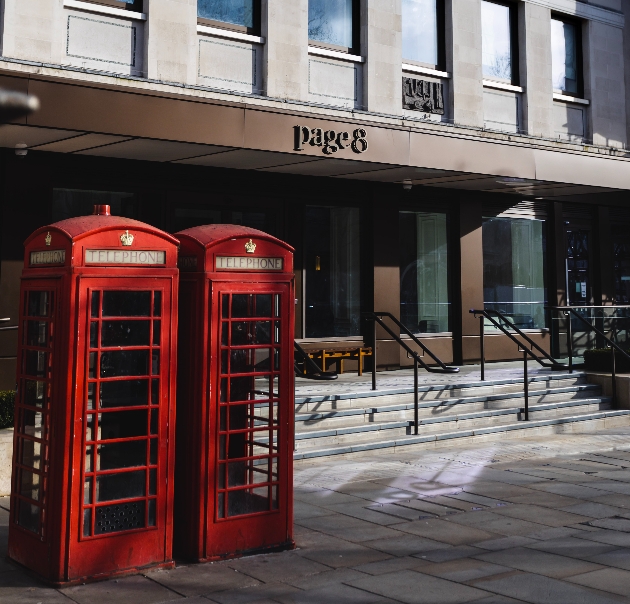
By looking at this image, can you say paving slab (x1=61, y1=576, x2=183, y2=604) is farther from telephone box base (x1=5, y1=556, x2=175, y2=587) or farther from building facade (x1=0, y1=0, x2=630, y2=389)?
building facade (x1=0, y1=0, x2=630, y2=389)

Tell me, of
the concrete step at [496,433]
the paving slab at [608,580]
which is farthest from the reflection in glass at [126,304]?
the concrete step at [496,433]

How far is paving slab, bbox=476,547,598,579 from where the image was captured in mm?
5883

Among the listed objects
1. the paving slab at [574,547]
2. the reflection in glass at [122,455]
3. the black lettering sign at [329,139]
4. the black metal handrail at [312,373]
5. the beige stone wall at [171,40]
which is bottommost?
the paving slab at [574,547]

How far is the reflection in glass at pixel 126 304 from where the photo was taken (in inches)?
225

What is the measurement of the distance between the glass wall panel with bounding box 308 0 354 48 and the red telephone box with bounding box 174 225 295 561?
8959 millimetres

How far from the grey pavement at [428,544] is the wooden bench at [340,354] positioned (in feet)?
13.5

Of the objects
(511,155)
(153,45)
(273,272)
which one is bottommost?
(273,272)

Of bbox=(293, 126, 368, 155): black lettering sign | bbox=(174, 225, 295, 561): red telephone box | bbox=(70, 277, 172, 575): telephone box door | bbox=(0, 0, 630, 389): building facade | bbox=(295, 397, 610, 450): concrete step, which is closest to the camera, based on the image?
bbox=(70, 277, 172, 575): telephone box door

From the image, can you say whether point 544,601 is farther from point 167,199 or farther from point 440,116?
point 440,116

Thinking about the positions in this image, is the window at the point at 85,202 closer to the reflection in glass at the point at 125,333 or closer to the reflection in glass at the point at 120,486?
the reflection in glass at the point at 125,333

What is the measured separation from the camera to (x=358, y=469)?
9.51 m

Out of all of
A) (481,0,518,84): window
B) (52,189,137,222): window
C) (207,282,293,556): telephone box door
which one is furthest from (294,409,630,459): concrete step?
(481,0,518,84): window

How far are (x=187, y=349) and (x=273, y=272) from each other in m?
0.89

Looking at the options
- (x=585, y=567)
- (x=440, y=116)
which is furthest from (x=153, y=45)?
(x=585, y=567)
